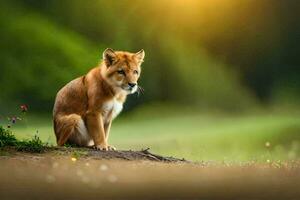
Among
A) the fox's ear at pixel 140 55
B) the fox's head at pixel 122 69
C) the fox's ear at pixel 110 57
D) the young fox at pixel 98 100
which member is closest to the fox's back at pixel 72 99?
the young fox at pixel 98 100

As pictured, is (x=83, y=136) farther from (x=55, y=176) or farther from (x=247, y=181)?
(x=247, y=181)

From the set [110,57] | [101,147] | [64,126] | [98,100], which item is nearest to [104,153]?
[101,147]

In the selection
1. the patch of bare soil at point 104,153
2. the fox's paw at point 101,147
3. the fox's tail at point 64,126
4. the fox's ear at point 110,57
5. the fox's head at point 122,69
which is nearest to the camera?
the patch of bare soil at point 104,153

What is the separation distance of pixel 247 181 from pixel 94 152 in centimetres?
433

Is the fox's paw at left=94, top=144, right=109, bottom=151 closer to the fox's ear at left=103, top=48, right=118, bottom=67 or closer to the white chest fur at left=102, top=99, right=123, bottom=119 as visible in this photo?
the white chest fur at left=102, top=99, right=123, bottom=119

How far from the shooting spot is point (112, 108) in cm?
1389

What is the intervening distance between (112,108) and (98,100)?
15.6 inches

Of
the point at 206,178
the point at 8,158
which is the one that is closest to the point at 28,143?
the point at 8,158

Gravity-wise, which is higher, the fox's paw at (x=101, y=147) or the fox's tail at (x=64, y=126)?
the fox's tail at (x=64, y=126)

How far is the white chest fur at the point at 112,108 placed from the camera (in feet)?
45.1

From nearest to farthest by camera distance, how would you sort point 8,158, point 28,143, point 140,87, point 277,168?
point 277,168 < point 8,158 < point 28,143 < point 140,87

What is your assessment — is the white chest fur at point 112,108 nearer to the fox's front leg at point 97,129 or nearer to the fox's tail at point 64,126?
the fox's front leg at point 97,129

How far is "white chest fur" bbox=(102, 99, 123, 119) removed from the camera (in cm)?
1373

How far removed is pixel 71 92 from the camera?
14.2 metres
